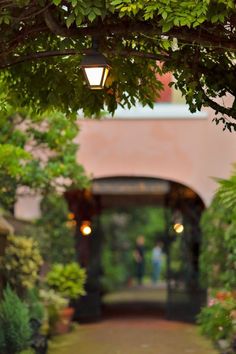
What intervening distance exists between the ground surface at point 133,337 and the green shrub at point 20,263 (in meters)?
1.34

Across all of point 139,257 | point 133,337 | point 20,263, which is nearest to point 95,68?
point 20,263

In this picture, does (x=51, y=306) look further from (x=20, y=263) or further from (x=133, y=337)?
(x=20, y=263)

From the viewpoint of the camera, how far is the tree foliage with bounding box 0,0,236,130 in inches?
249

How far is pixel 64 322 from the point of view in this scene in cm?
1584

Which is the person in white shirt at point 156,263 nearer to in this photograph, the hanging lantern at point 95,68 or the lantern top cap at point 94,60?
the hanging lantern at point 95,68

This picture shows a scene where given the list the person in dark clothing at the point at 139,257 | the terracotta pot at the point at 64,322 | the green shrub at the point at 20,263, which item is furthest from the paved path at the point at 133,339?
the person in dark clothing at the point at 139,257

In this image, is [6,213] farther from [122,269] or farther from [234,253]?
[122,269]

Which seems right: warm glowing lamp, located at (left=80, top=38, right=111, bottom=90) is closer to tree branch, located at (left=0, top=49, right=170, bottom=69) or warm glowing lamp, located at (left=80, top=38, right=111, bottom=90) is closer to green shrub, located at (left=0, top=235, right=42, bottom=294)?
tree branch, located at (left=0, top=49, right=170, bottom=69)

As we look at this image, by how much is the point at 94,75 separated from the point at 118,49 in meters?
0.46

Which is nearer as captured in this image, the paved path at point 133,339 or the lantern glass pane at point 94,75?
the lantern glass pane at point 94,75

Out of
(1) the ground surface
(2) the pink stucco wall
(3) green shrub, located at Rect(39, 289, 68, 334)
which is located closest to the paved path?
(1) the ground surface

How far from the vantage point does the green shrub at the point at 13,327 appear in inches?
441

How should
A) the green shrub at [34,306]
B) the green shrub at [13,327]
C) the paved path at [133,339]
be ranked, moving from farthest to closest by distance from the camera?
1. the paved path at [133,339]
2. the green shrub at [34,306]
3. the green shrub at [13,327]

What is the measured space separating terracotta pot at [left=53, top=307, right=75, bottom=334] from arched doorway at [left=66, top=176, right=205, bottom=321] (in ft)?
8.23
